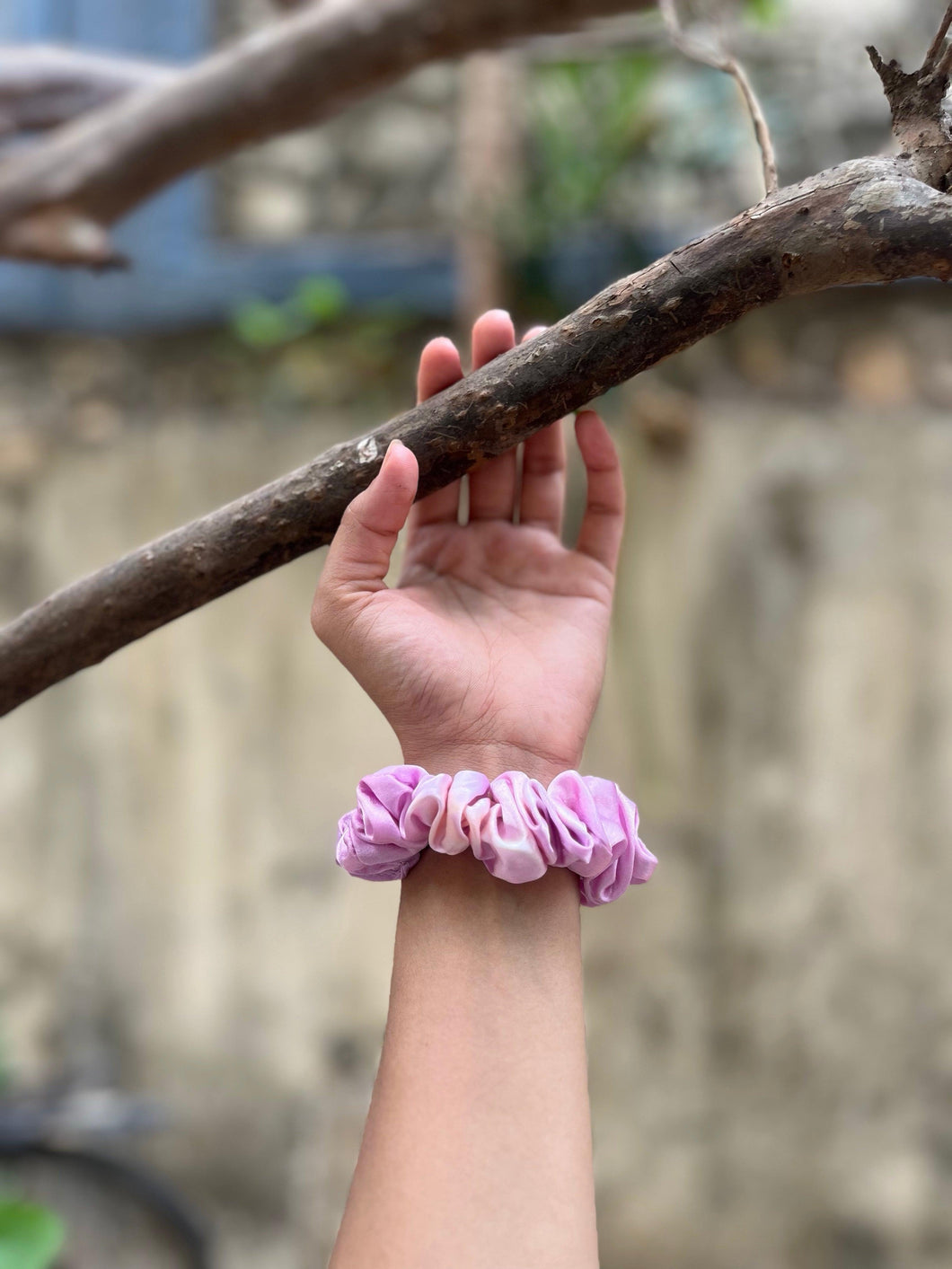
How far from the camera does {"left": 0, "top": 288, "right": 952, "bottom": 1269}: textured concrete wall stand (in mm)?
1980

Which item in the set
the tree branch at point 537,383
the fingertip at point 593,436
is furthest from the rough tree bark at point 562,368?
the fingertip at point 593,436

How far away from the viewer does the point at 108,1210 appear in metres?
2.16

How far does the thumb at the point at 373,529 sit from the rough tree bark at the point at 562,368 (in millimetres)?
20

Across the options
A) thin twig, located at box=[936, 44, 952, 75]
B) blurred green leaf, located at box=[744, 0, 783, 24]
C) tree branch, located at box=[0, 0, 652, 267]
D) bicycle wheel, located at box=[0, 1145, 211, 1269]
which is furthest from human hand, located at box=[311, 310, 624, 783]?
bicycle wheel, located at box=[0, 1145, 211, 1269]

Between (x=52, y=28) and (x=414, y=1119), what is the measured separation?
8.28 ft

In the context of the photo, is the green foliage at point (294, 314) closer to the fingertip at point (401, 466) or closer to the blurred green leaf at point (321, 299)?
the blurred green leaf at point (321, 299)

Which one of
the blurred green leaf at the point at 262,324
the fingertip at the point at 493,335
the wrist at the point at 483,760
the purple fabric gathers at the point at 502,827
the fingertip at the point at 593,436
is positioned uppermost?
the blurred green leaf at the point at 262,324

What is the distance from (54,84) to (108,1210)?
6.62ft

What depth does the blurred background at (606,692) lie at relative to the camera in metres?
1.99

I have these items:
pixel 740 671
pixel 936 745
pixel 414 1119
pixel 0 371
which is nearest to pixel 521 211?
pixel 740 671

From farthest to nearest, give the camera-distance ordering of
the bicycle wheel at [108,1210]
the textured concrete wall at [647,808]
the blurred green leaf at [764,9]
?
the bicycle wheel at [108,1210], the textured concrete wall at [647,808], the blurred green leaf at [764,9]

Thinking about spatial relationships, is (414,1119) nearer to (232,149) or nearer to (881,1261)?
(232,149)

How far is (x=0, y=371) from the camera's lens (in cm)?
238

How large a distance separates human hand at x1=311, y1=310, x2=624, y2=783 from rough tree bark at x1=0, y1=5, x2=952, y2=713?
0.12 feet
